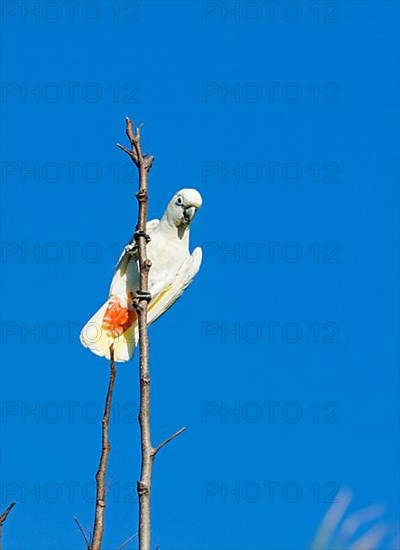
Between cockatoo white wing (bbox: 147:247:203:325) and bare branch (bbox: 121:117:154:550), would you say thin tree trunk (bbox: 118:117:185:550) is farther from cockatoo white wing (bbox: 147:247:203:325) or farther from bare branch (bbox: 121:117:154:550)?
cockatoo white wing (bbox: 147:247:203:325)

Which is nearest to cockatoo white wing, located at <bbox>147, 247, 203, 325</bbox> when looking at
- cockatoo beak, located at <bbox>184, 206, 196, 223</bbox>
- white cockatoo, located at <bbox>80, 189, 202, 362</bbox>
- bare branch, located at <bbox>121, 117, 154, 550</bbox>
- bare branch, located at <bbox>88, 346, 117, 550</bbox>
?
white cockatoo, located at <bbox>80, 189, 202, 362</bbox>

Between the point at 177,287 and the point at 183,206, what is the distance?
0.65 meters

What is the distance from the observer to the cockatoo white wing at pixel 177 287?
646 centimetres

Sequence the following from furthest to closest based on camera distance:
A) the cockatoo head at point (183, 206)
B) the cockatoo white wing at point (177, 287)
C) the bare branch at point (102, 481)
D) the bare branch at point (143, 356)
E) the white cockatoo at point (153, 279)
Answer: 1. the cockatoo head at point (183, 206)
2. the cockatoo white wing at point (177, 287)
3. the white cockatoo at point (153, 279)
4. the bare branch at point (102, 481)
5. the bare branch at point (143, 356)

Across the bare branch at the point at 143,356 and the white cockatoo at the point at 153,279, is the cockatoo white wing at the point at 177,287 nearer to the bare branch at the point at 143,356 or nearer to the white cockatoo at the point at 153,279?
the white cockatoo at the point at 153,279

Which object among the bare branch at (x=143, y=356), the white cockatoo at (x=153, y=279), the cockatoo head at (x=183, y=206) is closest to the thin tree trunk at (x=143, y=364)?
the bare branch at (x=143, y=356)

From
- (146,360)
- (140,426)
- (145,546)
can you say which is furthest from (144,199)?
(145,546)

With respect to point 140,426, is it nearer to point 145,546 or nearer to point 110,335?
point 145,546

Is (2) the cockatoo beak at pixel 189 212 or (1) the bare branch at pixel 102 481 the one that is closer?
(1) the bare branch at pixel 102 481

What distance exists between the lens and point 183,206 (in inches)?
268

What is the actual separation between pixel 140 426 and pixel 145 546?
0.59m

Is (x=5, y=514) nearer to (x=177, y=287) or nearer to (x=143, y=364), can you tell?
(x=143, y=364)

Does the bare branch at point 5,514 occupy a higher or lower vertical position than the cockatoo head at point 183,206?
lower

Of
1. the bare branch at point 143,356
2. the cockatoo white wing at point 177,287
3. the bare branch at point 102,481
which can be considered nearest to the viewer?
the bare branch at point 143,356
